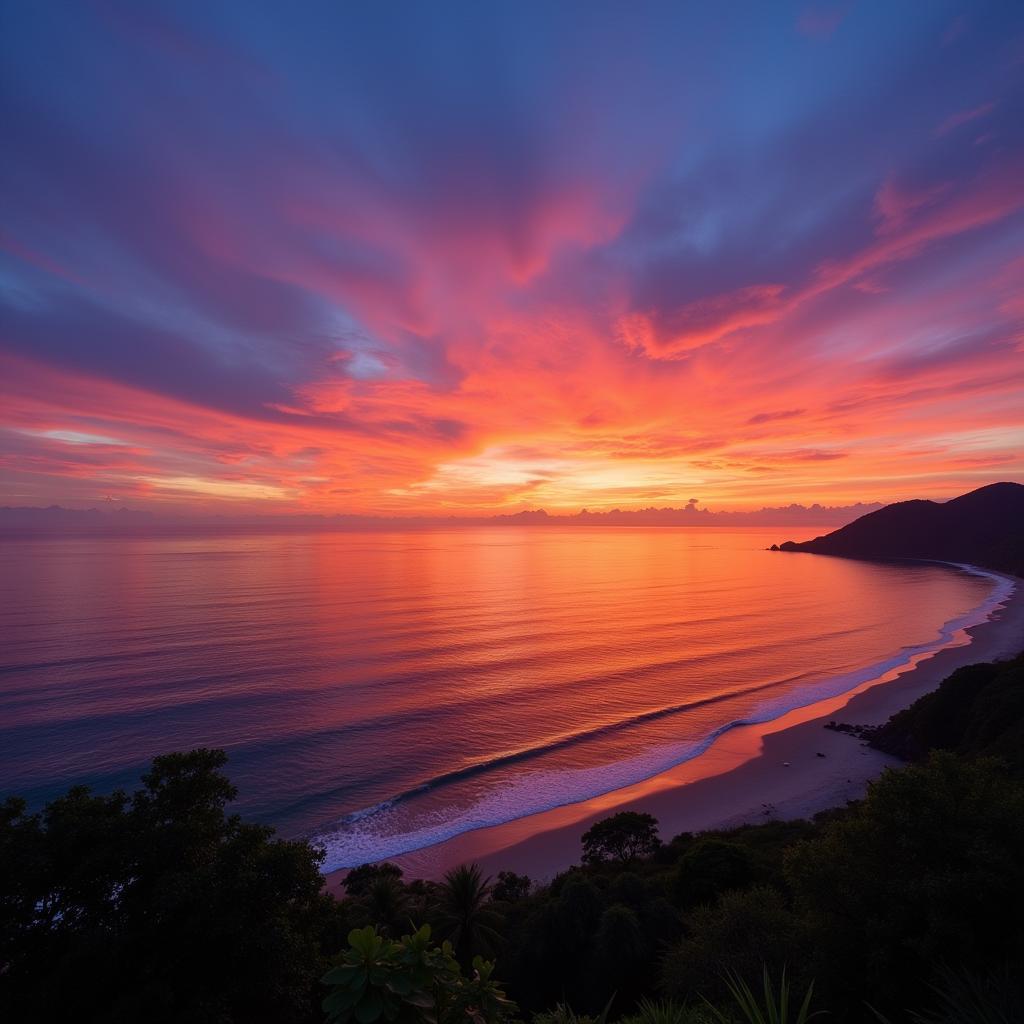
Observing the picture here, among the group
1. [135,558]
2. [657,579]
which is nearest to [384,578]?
[657,579]

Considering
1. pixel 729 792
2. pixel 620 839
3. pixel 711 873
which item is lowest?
pixel 729 792

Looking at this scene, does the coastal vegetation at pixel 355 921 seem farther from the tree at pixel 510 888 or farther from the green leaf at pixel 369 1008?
the tree at pixel 510 888

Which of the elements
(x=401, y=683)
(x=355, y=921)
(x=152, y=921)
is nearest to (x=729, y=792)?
(x=355, y=921)

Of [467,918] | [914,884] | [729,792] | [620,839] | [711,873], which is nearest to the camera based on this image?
[914,884]

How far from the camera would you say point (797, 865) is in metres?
16.8

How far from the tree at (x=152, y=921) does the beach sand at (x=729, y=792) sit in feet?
48.4

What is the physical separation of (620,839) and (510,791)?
9693 millimetres

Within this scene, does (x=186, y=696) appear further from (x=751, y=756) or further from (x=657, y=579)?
(x=657, y=579)

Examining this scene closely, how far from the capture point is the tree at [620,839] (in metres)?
30.0

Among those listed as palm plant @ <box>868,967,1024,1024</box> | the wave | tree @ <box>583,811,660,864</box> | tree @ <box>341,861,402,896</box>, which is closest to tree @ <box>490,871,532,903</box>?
tree @ <box>583,811,660,864</box>

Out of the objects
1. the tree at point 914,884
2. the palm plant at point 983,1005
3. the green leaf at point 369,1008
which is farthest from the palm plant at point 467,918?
the green leaf at point 369,1008

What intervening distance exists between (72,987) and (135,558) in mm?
198028

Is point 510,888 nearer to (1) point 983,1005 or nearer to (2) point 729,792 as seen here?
(2) point 729,792

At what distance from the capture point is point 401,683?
57.8 meters
